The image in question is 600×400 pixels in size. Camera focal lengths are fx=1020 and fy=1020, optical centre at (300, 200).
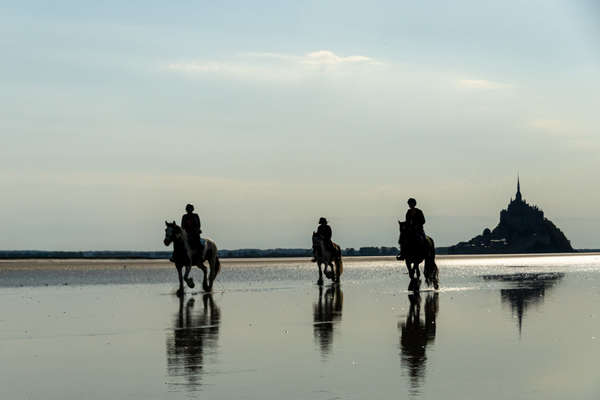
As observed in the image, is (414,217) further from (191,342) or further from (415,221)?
(191,342)

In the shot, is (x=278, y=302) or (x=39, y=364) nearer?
(x=39, y=364)

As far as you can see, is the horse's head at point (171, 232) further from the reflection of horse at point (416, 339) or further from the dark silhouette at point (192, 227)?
the reflection of horse at point (416, 339)

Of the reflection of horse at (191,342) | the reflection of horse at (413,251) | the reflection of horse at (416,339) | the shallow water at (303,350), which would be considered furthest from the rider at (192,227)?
the reflection of horse at (416,339)

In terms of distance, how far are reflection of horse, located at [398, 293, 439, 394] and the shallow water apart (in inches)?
0.8

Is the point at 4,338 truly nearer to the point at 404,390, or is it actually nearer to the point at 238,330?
the point at 238,330

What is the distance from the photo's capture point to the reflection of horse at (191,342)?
416 inches

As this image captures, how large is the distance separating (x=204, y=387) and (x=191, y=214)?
19.3m

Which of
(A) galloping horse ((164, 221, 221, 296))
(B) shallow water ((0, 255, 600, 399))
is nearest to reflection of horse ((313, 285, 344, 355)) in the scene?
(B) shallow water ((0, 255, 600, 399))

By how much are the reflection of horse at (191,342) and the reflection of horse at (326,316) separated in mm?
1453

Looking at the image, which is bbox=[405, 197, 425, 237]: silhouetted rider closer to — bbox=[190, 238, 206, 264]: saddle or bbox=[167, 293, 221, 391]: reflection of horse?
bbox=[190, 238, 206, 264]: saddle

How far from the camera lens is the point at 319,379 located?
1018 cm

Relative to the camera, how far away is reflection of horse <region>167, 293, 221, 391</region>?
10578 mm

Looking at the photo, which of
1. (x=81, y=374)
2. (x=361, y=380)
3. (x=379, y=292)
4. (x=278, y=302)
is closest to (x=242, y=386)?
(x=361, y=380)

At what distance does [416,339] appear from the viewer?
45.9 ft
